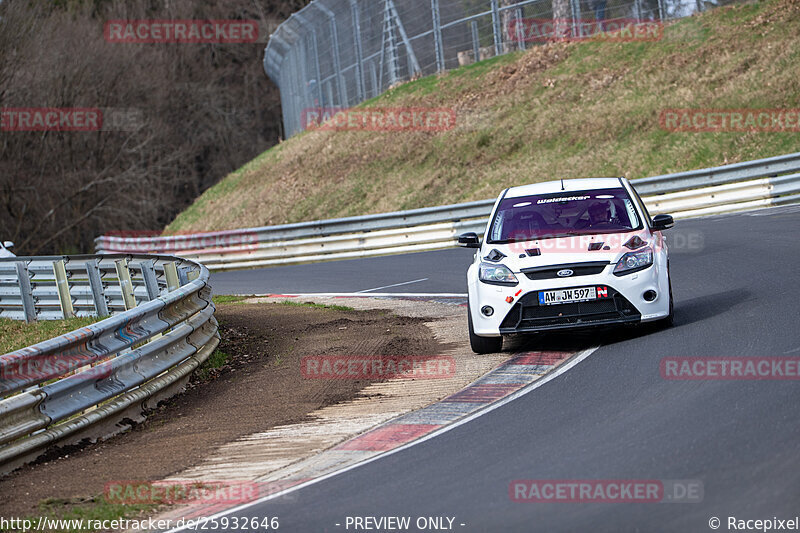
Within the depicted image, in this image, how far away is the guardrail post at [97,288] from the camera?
15.9 m

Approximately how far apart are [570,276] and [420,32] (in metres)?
27.6

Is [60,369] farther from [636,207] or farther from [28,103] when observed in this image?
[28,103]

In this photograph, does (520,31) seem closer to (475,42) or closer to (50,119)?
(475,42)

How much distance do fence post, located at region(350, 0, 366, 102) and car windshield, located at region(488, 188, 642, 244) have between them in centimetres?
2829

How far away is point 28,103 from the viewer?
4531 cm

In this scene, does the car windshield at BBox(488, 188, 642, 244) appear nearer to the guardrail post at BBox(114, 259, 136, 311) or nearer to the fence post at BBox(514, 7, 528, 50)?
the guardrail post at BBox(114, 259, 136, 311)

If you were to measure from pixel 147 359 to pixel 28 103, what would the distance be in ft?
130

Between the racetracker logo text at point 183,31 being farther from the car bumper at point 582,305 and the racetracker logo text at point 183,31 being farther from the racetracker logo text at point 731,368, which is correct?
the racetracker logo text at point 731,368

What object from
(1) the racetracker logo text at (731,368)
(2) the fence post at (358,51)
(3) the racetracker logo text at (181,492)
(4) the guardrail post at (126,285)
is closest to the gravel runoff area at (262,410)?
(3) the racetracker logo text at (181,492)

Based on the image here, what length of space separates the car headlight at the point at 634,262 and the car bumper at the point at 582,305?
0.18ft

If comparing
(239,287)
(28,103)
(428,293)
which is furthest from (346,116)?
(428,293)

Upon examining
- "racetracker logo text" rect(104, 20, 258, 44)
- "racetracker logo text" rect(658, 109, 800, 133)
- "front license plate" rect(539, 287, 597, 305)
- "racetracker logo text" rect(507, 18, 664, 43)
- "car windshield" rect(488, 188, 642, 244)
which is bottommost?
"front license plate" rect(539, 287, 597, 305)

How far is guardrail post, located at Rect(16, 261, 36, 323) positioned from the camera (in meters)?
17.0

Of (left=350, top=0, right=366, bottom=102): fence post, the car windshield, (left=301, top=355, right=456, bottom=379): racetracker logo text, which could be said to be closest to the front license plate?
the car windshield
